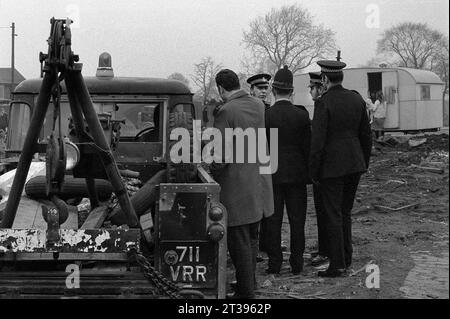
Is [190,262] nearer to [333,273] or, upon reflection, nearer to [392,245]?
[333,273]

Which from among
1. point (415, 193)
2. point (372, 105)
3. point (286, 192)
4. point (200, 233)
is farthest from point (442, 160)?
point (200, 233)

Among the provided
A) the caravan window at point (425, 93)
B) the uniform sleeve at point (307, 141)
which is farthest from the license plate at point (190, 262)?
the caravan window at point (425, 93)

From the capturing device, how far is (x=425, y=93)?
26062mm

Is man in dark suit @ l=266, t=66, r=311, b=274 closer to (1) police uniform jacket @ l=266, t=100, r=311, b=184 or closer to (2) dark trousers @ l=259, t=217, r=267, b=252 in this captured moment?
(1) police uniform jacket @ l=266, t=100, r=311, b=184

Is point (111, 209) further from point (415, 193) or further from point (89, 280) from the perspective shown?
point (415, 193)

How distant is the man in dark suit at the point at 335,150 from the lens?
625 centimetres

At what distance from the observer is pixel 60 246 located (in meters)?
4.42

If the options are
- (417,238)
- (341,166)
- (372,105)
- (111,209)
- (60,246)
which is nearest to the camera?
(60,246)

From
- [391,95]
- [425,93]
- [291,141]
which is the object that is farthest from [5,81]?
[291,141]

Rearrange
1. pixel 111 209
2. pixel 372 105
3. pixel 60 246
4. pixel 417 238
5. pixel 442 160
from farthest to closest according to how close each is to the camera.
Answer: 1. pixel 372 105
2. pixel 442 160
3. pixel 417 238
4. pixel 111 209
5. pixel 60 246

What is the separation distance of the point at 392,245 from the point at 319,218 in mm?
1362

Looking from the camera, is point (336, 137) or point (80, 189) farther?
point (336, 137)

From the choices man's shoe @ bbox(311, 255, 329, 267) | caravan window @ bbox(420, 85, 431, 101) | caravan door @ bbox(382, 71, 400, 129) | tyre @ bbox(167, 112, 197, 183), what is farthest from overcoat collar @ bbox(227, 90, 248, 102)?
caravan window @ bbox(420, 85, 431, 101)

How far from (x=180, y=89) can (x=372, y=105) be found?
18.5 m
